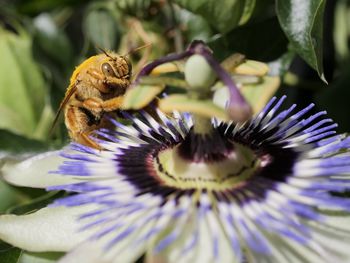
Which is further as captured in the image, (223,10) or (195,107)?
(223,10)

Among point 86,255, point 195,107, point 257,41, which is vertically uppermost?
point 257,41

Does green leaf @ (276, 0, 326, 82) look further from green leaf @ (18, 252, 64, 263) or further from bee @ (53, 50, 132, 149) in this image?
green leaf @ (18, 252, 64, 263)

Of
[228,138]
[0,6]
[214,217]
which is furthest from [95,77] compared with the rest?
[0,6]

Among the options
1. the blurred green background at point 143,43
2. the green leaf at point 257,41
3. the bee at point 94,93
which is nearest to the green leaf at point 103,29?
the blurred green background at point 143,43

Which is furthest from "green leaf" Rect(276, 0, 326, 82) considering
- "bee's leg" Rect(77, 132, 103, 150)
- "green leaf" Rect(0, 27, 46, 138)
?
"green leaf" Rect(0, 27, 46, 138)

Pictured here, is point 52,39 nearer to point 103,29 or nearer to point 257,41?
point 103,29

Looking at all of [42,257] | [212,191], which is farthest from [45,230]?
[212,191]
